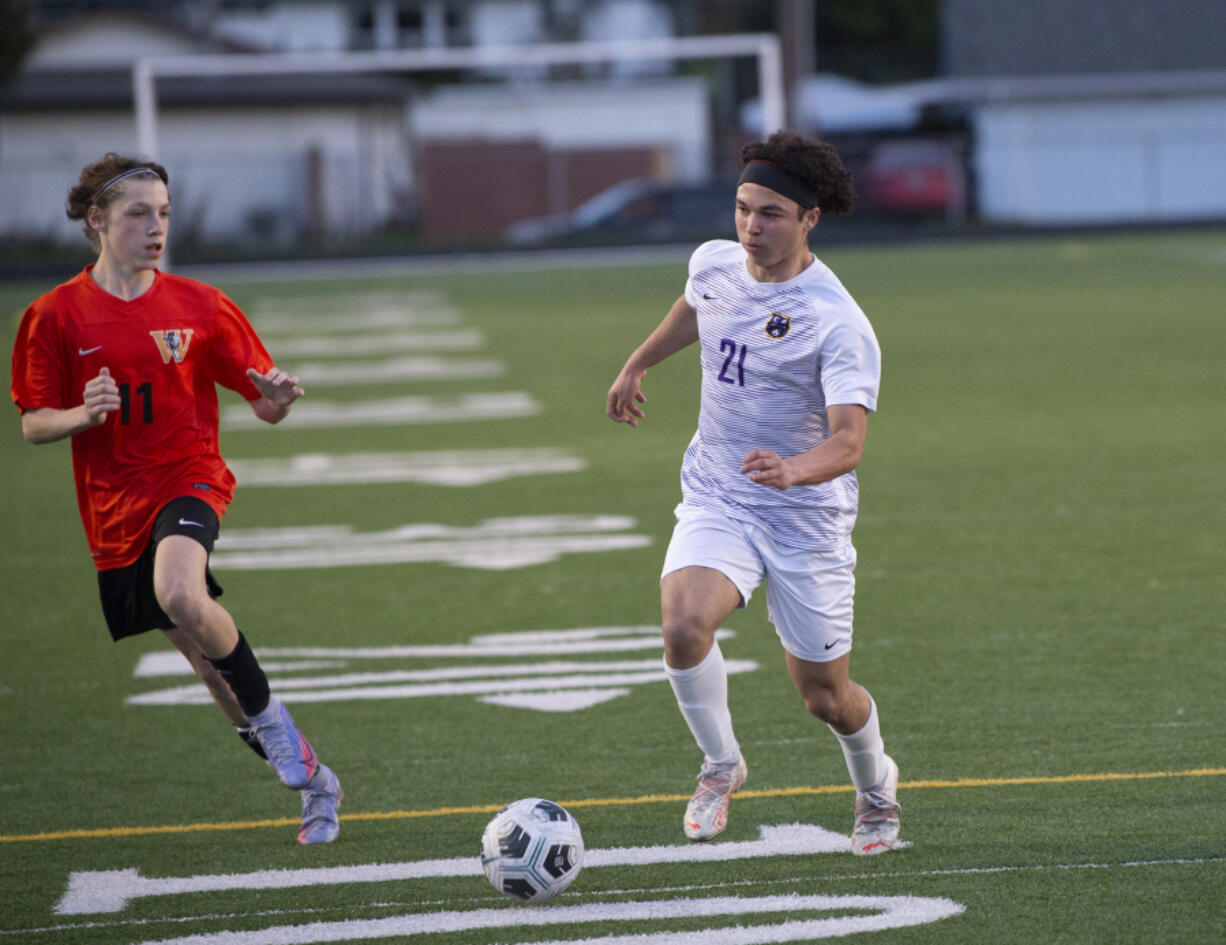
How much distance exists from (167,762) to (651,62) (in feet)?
174

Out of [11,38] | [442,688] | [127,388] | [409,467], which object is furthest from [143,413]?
[11,38]

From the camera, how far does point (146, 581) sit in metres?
4.97

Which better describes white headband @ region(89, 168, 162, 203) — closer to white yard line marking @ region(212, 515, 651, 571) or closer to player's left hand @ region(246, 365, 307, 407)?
player's left hand @ region(246, 365, 307, 407)

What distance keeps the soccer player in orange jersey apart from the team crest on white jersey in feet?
4.86

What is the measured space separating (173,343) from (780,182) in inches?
73.1

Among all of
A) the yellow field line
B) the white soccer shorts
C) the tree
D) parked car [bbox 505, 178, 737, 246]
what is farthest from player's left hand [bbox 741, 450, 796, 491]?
the tree

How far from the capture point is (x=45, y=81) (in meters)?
44.8

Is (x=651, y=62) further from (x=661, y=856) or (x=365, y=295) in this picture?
(x=661, y=856)

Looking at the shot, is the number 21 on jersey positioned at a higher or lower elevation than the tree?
lower

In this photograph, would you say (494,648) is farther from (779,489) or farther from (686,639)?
(779,489)

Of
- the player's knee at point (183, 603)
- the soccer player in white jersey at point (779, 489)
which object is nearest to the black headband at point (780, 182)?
the soccer player in white jersey at point (779, 489)

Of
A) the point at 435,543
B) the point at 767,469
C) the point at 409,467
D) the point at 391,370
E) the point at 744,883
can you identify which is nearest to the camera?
the point at 767,469

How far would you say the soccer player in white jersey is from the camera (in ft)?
14.9

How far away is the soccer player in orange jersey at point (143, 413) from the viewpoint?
16.2 ft
